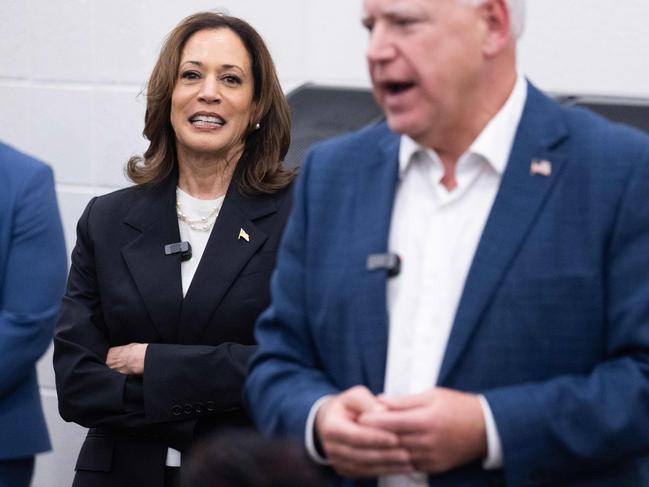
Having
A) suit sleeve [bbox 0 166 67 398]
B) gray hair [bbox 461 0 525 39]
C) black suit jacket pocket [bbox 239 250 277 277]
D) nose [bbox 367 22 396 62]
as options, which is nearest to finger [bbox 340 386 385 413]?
nose [bbox 367 22 396 62]

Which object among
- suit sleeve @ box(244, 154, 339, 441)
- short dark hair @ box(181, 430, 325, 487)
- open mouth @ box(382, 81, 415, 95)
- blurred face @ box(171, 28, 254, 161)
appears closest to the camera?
short dark hair @ box(181, 430, 325, 487)

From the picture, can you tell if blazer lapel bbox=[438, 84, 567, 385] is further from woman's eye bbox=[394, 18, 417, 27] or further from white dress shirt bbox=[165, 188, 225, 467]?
white dress shirt bbox=[165, 188, 225, 467]

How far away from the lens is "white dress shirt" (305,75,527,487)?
6.76ft

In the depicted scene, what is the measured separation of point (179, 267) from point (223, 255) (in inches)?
4.7

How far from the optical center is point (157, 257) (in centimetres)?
340

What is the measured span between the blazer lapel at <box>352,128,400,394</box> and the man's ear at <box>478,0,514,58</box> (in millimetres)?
250

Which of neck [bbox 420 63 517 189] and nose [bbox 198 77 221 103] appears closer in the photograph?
neck [bbox 420 63 517 189]

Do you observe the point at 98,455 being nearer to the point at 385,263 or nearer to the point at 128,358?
the point at 128,358

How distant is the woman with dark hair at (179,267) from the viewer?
3.30 m

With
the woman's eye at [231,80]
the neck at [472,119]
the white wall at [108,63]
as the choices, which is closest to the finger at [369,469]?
the neck at [472,119]

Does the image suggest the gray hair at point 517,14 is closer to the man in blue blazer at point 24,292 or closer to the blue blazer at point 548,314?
the blue blazer at point 548,314

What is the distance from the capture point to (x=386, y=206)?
6.97ft

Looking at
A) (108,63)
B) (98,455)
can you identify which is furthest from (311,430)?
(108,63)

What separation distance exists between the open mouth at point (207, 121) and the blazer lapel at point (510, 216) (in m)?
1.55
